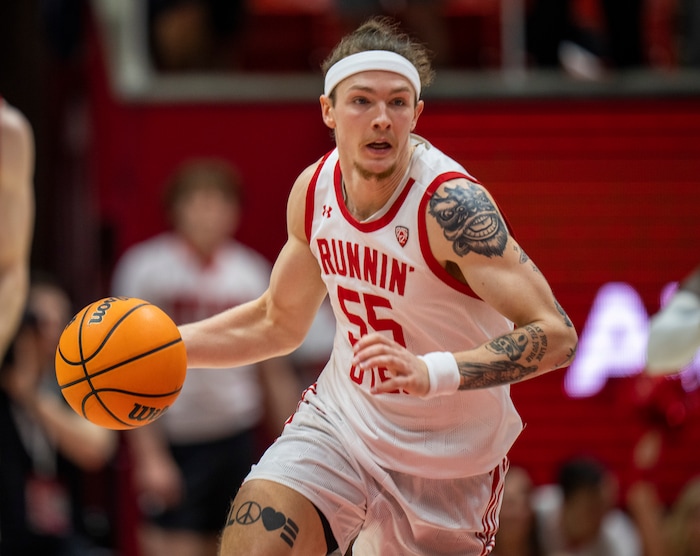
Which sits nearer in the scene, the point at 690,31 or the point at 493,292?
the point at 493,292

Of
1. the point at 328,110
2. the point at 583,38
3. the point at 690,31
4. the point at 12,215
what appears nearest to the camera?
the point at 328,110

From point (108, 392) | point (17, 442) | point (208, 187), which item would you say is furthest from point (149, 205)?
point (108, 392)

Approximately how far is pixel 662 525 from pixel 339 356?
4.71 meters

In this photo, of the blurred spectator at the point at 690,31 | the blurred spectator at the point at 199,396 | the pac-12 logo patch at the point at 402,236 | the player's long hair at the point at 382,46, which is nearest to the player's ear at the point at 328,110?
the player's long hair at the point at 382,46

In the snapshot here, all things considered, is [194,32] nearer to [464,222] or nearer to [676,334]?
[676,334]

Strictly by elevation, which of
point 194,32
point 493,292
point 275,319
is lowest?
point 275,319

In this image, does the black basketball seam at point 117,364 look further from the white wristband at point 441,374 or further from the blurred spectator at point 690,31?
the blurred spectator at point 690,31

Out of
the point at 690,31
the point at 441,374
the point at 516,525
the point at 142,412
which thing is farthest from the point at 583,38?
the point at 441,374

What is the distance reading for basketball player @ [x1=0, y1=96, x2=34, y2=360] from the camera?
22.0ft

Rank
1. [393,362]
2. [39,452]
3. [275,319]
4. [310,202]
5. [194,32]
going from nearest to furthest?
1. [393,362]
2. [310,202]
3. [275,319]
4. [39,452]
5. [194,32]

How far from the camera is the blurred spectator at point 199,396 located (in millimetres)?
8773

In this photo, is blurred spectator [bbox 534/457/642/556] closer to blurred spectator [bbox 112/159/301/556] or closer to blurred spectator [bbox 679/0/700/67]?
blurred spectator [bbox 112/159/301/556]

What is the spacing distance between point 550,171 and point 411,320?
507cm

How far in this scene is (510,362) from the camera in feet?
14.7
